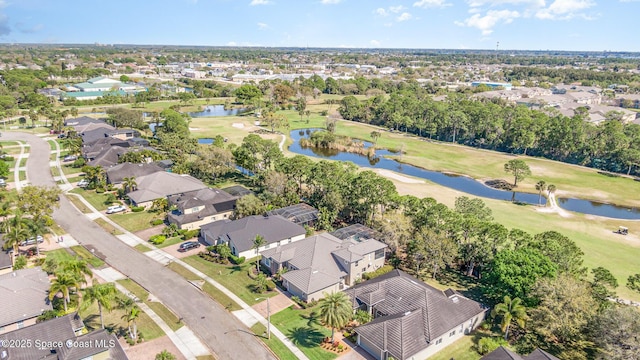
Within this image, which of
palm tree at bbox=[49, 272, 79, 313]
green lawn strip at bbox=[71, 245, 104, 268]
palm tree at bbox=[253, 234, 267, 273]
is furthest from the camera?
A: green lawn strip at bbox=[71, 245, 104, 268]

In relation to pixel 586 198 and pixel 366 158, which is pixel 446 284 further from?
pixel 366 158

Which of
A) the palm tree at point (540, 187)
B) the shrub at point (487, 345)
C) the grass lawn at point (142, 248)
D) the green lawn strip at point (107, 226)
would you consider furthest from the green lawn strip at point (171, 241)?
the palm tree at point (540, 187)

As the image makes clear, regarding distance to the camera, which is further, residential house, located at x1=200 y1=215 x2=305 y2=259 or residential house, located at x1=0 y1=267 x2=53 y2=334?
residential house, located at x1=200 y1=215 x2=305 y2=259

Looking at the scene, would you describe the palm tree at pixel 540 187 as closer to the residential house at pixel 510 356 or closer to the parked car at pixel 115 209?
the residential house at pixel 510 356

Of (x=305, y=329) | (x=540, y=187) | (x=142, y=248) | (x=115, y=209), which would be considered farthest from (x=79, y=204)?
(x=540, y=187)

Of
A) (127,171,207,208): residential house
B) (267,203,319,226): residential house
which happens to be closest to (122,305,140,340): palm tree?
(267,203,319,226): residential house

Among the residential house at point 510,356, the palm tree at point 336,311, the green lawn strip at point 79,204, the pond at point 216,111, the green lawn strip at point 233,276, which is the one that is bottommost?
the green lawn strip at point 233,276

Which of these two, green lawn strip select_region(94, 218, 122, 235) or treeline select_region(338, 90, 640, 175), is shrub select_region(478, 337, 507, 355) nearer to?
green lawn strip select_region(94, 218, 122, 235)

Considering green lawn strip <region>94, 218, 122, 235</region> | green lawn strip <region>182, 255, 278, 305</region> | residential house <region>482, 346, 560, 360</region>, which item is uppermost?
residential house <region>482, 346, 560, 360</region>
